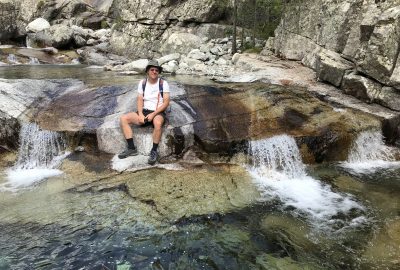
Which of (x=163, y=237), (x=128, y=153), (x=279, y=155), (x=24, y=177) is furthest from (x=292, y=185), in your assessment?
(x=24, y=177)

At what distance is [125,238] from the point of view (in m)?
5.67

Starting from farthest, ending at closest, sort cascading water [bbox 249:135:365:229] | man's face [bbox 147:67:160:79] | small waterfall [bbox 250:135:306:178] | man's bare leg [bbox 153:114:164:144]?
small waterfall [bbox 250:135:306:178]
man's face [bbox 147:67:160:79]
man's bare leg [bbox 153:114:164:144]
cascading water [bbox 249:135:365:229]

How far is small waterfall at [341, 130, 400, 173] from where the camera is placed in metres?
9.13

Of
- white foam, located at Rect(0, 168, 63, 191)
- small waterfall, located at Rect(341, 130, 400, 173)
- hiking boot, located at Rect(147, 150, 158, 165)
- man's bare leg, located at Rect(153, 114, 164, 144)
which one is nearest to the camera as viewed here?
white foam, located at Rect(0, 168, 63, 191)

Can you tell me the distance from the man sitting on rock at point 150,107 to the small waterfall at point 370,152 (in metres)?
4.73

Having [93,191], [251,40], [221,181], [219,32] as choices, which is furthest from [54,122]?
[219,32]

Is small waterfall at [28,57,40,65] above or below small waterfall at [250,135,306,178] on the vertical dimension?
below

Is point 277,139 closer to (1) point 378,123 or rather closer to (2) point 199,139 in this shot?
(2) point 199,139

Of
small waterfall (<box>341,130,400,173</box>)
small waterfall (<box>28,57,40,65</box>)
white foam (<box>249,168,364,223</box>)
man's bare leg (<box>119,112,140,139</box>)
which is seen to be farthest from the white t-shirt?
small waterfall (<box>28,57,40,65</box>)

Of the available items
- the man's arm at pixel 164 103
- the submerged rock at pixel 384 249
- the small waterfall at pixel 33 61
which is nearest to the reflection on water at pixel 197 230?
the submerged rock at pixel 384 249

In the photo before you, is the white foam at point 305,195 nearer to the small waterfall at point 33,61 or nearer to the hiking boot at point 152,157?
the hiking boot at point 152,157

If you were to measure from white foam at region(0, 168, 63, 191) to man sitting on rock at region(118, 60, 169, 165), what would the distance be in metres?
1.67

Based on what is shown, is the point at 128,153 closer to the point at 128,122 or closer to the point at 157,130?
the point at 128,122

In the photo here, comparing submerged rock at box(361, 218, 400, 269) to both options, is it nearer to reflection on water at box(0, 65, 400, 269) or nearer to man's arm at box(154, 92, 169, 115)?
reflection on water at box(0, 65, 400, 269)
